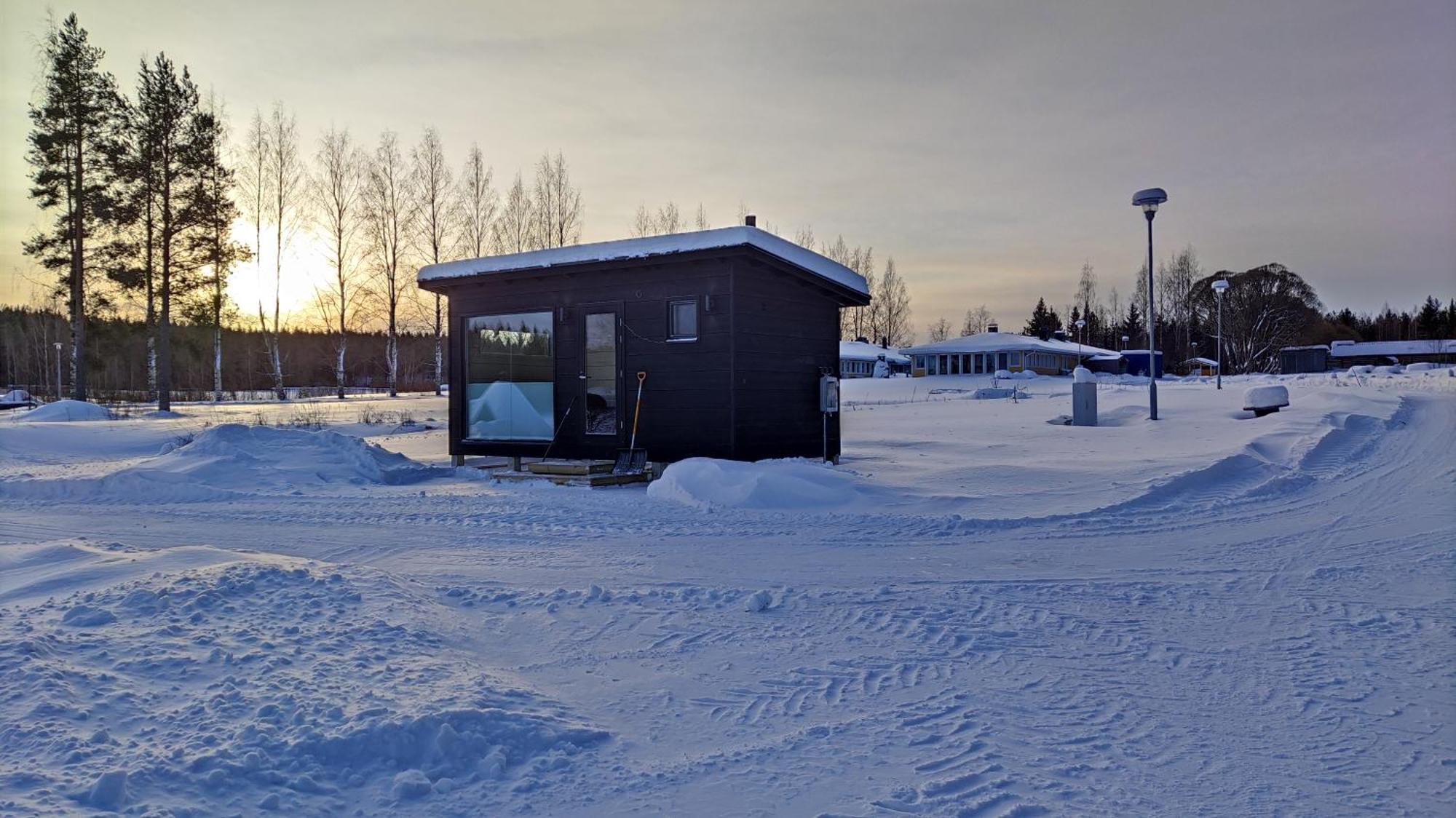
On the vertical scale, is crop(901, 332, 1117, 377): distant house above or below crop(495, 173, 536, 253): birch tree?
below

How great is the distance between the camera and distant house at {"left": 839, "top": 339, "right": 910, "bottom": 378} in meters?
63.8

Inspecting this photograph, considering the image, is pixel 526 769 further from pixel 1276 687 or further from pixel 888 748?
pixel 1276 687

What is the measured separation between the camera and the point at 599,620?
5195 mm

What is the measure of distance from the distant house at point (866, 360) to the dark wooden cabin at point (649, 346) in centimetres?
4845

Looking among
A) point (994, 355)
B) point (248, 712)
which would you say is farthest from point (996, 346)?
point (248, 712)

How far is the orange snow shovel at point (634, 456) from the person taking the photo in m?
12.3

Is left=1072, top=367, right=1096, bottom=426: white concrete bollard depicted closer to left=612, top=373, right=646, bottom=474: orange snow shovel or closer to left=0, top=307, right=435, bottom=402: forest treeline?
left=612, top=373, right=646, bottom=474: orange snow shovel

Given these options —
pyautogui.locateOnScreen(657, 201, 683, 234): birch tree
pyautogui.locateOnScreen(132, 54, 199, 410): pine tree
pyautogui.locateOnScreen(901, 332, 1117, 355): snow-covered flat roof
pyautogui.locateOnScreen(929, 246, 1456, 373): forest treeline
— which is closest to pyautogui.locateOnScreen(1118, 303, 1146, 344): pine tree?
pyautogui.locateOnScreen(929, 246, 1456, 373): forest treeline

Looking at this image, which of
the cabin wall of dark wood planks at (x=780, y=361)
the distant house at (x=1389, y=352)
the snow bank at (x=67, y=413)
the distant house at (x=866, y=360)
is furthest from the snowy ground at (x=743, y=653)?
the distant house at (x=1389, y=352)

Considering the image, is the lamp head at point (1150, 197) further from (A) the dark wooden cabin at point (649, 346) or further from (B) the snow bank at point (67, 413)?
(B) the snow bank at point (67, 413)

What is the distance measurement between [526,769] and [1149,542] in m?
6.18

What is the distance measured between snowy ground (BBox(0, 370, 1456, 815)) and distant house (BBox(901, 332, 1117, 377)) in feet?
161

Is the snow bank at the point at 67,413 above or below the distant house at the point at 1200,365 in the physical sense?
below

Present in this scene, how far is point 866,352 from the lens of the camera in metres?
65.1
